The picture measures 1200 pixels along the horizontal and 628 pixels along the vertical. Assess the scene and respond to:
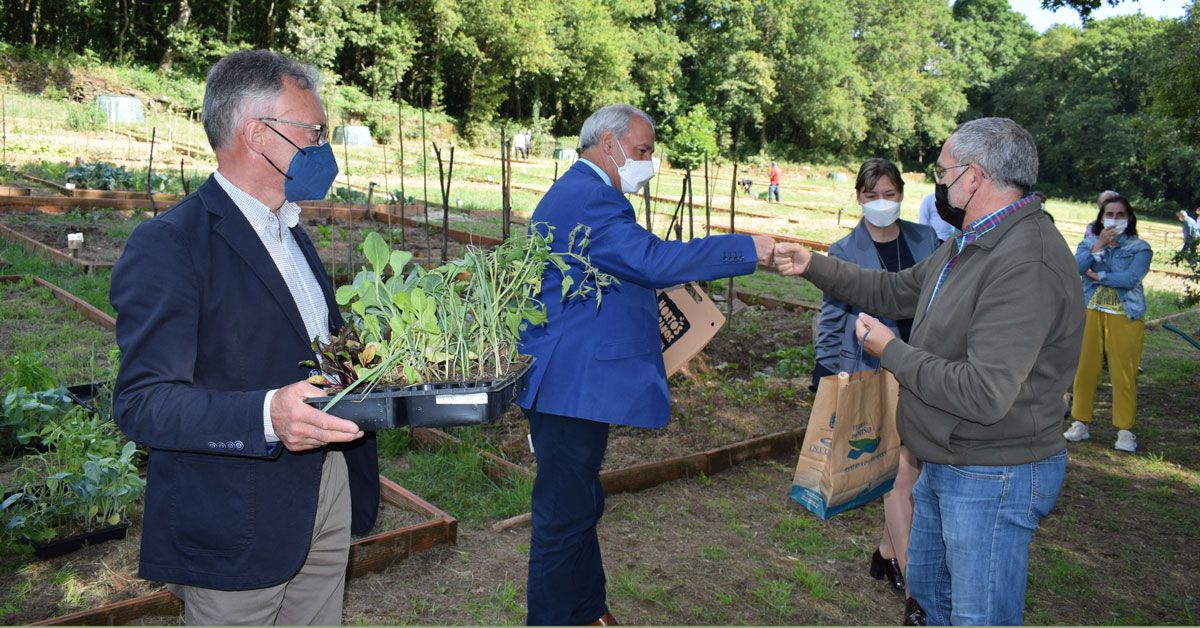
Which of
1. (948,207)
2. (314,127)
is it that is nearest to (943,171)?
(948,207)

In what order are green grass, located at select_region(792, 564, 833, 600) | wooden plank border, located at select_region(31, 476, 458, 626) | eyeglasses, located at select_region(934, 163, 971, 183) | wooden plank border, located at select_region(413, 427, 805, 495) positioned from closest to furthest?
1. eyeglasses, located at select_region(934, 163, 971, 183)
2. wooden plank border, located at select_region(31, 476, 458, 626)
3. green grass, located at select_region(792, 564, 833, 600)
4. wooden plank border, located at select_region(413, 427, 805, 495)

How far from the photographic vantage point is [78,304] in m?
7.20

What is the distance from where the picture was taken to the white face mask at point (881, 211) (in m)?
4.01

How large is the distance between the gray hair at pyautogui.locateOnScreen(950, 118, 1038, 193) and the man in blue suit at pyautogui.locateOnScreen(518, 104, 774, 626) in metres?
0.80

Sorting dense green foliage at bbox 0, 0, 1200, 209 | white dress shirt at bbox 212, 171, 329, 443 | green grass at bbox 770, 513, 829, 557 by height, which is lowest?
green grass at bbox 770, 513, 829, 557

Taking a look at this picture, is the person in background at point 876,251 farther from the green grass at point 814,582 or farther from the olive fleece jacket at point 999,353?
the olive fleece jacket at point 999,353

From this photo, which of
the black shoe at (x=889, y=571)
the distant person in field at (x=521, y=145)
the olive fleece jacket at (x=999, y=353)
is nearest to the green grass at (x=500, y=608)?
the black shoe at (x=889, y=571)

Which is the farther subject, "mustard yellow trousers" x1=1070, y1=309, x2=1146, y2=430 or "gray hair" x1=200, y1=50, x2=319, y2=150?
"mustard yellow trousers" x1=1070, y1=309, x2=1146, y2=430

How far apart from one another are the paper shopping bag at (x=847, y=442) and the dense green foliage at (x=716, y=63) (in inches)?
540

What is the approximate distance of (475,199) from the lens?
17.3 meters

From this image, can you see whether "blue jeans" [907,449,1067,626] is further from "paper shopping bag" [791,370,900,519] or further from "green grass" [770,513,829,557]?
"green grass" [770,513,829,557]

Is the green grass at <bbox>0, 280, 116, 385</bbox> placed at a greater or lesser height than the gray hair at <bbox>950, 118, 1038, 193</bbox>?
lesser

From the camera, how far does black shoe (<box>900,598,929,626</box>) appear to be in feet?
10.7

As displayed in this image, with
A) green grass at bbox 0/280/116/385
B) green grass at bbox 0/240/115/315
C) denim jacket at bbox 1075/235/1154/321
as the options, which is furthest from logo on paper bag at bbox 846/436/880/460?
green grass at bbox 0/240/115/315
